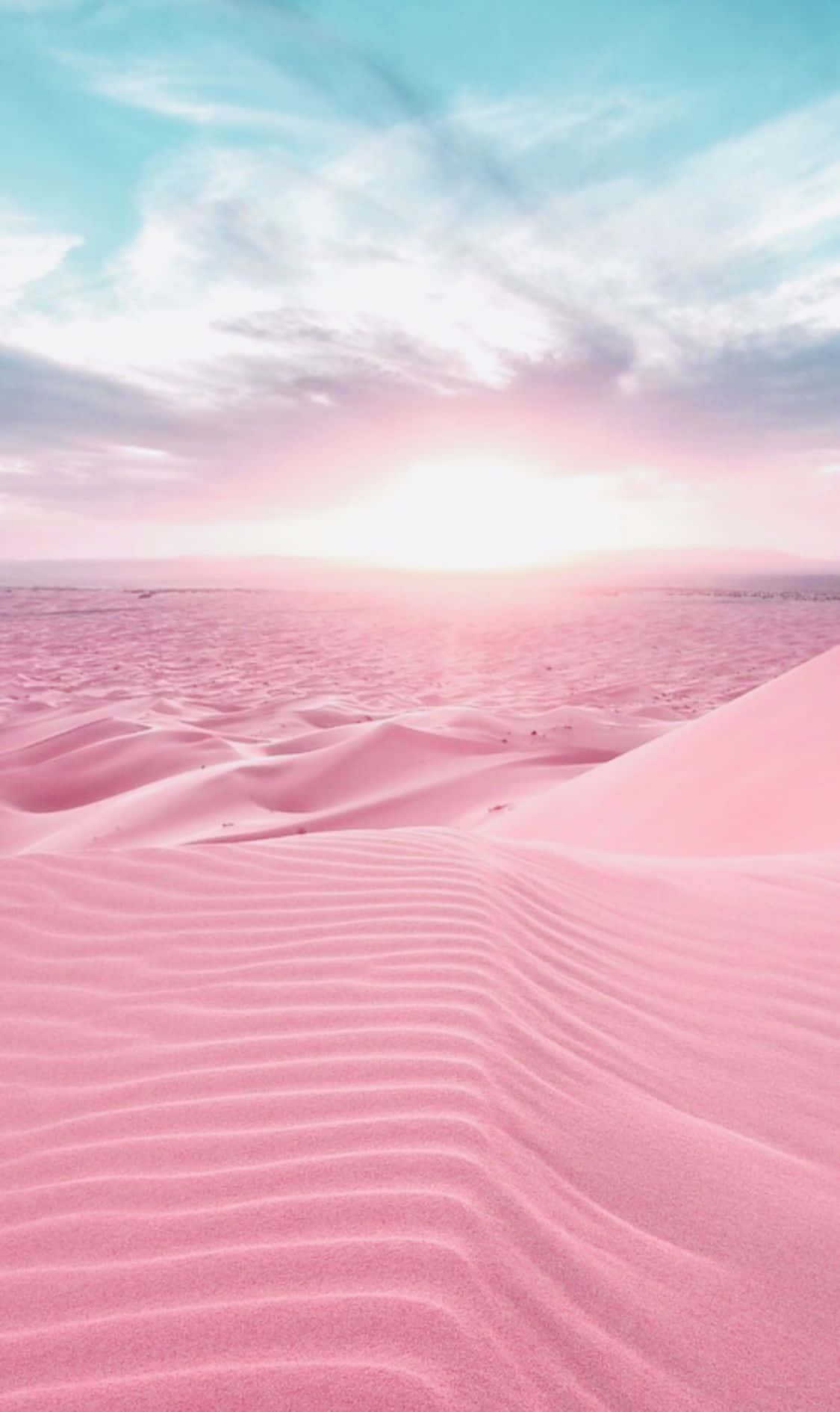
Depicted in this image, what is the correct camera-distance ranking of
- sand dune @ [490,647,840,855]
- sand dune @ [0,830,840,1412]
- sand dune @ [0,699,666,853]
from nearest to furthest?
1. sand dune @ [0,830,840,1412]
2. sand dune @ [490,647,840,855]
3. sand dune @ [0,699,666,853]

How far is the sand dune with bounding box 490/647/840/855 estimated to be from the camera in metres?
5.43

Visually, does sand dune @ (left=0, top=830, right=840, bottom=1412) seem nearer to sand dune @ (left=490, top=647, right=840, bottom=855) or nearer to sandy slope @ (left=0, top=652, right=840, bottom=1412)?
sandy slope @ (left=0, top=652, right=840, bottom=1412)

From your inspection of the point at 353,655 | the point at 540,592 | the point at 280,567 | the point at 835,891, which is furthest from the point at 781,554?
the point at 835,891

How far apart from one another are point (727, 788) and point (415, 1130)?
4584 millimetres

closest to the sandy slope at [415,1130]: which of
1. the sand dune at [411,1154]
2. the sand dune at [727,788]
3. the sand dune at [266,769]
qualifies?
the sand dune at [411,1154]

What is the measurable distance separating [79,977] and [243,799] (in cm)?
403

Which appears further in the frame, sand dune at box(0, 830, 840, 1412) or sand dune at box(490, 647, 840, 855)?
sand dune at box(490, 647, 840, 855)

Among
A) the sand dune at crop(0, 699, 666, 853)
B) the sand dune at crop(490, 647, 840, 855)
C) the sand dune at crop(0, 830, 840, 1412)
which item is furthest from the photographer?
the sand dune at crop(0, 699, 666, 853)

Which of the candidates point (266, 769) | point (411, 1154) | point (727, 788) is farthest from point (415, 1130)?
point (266, 769)

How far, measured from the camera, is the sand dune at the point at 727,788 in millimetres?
5426

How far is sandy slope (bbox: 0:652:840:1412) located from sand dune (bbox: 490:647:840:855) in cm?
147

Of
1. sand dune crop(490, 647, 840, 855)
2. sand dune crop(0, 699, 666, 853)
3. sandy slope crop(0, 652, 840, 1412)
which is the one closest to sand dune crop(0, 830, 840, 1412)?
sandy slope crop(0, 652, 840, 1412)

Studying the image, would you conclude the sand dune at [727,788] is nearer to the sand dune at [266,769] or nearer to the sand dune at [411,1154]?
the sand dune at [266,769]

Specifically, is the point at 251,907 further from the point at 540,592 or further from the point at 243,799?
the point at 540,592
